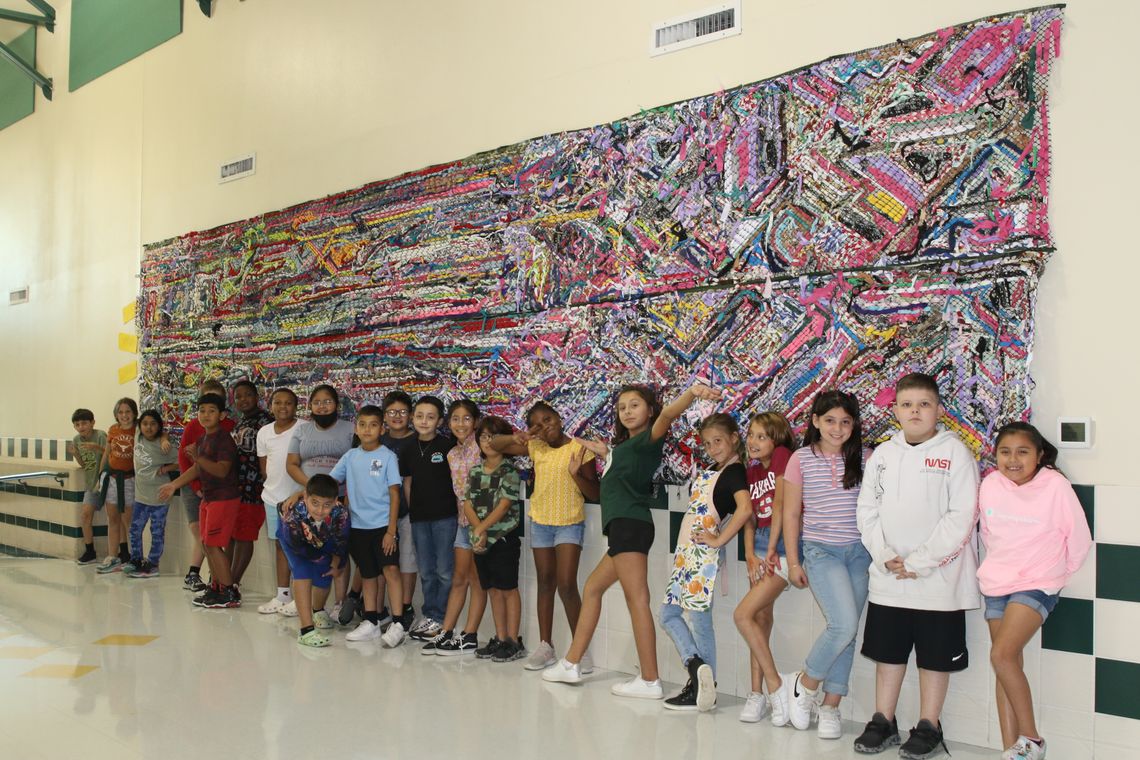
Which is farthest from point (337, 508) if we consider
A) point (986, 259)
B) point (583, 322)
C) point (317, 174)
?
point (986, 259)

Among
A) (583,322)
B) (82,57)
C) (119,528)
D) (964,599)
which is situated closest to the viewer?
(964,599)

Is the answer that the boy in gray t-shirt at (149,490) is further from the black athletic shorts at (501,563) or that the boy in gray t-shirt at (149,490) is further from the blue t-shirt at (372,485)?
the black athletic shorts at (501,563)

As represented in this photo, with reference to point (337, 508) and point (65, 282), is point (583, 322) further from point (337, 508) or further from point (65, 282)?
point (65, 282)

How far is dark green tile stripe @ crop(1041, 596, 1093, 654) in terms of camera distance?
3.26m

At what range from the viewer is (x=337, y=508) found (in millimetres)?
5141

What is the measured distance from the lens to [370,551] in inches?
205

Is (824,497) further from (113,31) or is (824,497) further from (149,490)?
(113,31)

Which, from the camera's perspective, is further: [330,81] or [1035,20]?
[330,81]

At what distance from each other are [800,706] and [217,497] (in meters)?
4.13

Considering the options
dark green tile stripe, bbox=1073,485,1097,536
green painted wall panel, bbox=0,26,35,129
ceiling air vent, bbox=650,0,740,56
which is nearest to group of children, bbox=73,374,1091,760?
dark green tile stripe, bbox=1073,485,1097,536

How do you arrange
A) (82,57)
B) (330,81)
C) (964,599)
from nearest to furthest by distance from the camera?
(964,599) < (330,81) < (82,57)

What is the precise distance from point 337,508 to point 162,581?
273 centimetres

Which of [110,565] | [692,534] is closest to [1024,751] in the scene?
[692,534]

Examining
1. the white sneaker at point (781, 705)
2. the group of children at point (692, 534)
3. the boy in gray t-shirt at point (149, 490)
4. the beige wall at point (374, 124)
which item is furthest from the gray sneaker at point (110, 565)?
the white sneaker at point (781, 705)
